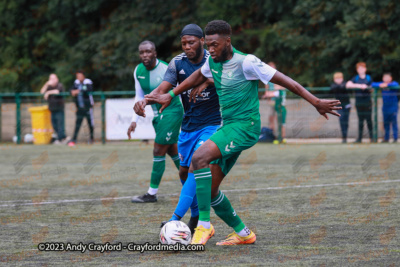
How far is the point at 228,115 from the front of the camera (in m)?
6.27

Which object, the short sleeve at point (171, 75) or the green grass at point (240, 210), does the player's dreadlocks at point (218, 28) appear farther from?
the green grass at point (240, 210)

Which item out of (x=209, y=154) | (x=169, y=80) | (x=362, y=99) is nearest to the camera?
(x=209, y=154)

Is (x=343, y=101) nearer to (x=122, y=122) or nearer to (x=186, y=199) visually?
(x=122, y=122)

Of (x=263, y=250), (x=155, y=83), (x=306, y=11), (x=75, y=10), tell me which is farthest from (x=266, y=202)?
(x=75, y=10)

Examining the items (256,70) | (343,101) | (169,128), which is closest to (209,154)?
(256,70)

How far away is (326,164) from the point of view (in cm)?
1435

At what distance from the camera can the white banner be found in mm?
21469

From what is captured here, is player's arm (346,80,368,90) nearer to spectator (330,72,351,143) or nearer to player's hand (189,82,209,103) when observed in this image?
spectator (330,72,351,143)

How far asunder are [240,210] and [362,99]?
1290 cm

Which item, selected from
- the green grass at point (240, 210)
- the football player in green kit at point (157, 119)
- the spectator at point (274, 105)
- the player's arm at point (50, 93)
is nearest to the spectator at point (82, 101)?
the player's arm at point (50, 93)

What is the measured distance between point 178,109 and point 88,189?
2.46 m

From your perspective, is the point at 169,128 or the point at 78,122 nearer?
the point at 169,128

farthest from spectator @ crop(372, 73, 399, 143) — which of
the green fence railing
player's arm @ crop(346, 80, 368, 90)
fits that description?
player's arm @ crop(346, 80, 368, 90)

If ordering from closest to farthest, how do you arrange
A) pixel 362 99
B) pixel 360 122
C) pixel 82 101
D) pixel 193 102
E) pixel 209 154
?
pixel 209 154
pixel 193 102
pixel 360 122
pixel 362 99
pixel 82 101
